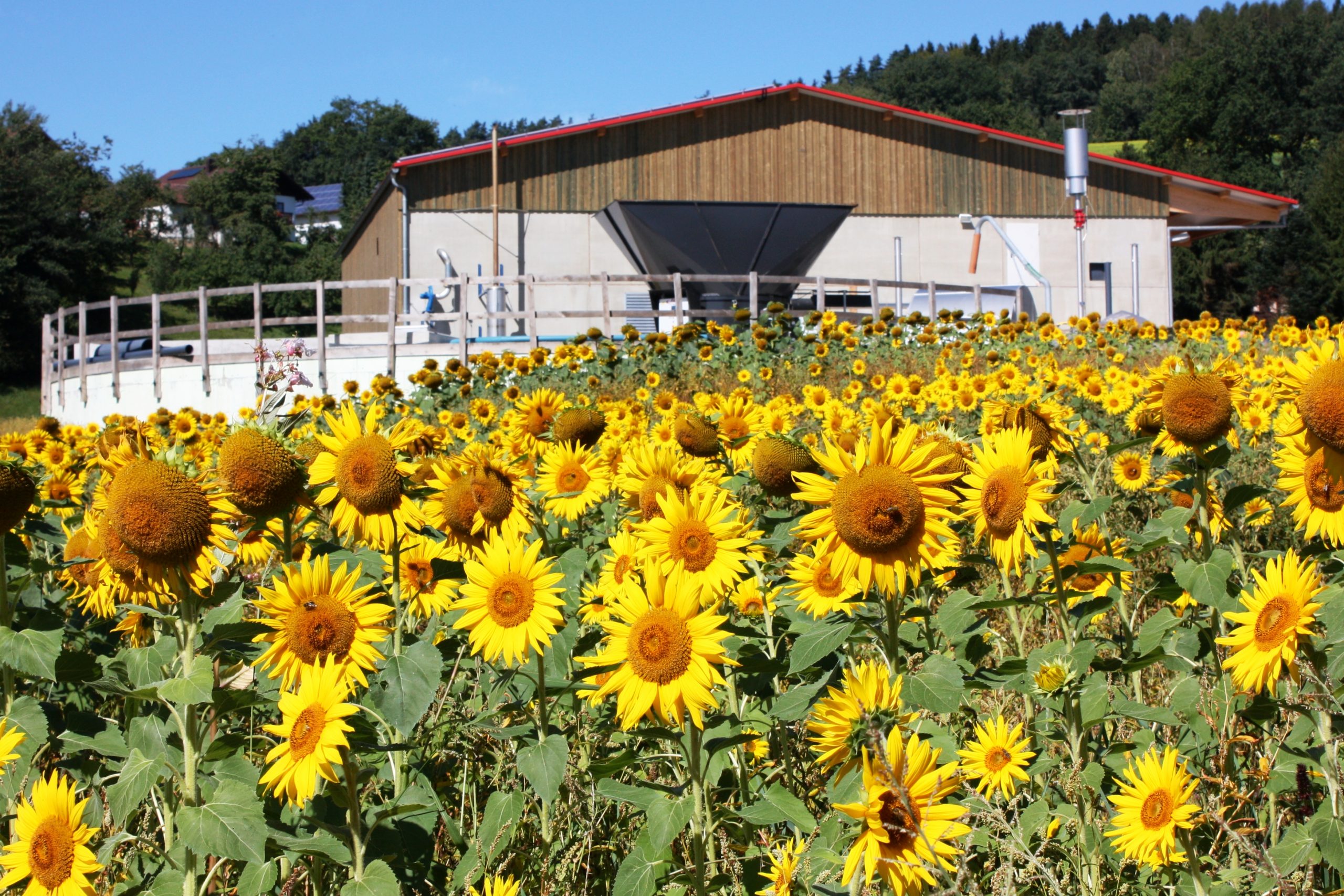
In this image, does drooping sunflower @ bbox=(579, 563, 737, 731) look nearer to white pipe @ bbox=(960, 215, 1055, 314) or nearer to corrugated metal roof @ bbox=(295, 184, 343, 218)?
white pipe @ bbox=(960, 215, 1055, 314)

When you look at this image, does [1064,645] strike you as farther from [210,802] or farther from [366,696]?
[210,802]

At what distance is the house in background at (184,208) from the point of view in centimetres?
7369

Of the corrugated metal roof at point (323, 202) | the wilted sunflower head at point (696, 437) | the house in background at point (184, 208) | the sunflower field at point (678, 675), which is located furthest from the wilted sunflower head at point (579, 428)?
the corrugated metal roof at point (323, 202)

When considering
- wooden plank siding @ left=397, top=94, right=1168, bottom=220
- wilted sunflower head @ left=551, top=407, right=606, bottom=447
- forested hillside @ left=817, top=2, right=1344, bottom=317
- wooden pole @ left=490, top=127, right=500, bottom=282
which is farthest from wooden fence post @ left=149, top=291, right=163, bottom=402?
forested hillside @ left=817, top=2, right=1344, bottom=317

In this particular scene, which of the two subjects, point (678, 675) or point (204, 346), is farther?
point (204, 346)

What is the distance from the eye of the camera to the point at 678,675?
194cm

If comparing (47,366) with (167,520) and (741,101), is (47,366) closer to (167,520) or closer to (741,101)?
(741,101)

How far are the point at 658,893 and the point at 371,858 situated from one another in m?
0.55

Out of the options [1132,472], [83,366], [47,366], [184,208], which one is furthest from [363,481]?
[184,208]

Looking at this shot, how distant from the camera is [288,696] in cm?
194

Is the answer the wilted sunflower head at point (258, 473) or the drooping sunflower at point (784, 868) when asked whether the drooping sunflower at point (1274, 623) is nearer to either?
the drooping sunflower at point (784, 868)

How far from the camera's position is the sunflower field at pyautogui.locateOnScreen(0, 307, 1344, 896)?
6.27ft

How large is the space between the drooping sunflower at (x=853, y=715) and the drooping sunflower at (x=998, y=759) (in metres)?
0.63

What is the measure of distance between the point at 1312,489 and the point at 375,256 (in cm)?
3165
